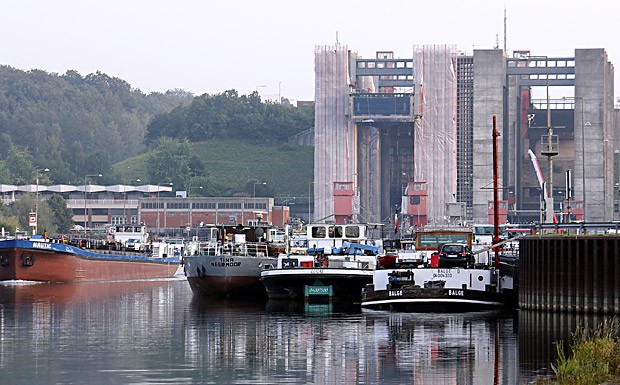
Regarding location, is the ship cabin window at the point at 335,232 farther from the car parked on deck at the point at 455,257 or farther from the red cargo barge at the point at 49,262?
the red cargo barge at the point at 49,262

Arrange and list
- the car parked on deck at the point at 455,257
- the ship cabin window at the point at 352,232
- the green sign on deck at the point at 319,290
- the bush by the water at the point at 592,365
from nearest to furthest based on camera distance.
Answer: the bush by the water at the point at 592,365 < the car parked on deck at the point at 455,257 < the green sign on deck at the point at 319,290 < the ship cabin window at the point at 352,232

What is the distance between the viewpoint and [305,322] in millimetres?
51750

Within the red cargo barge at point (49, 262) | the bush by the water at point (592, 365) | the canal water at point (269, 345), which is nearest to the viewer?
the bush by the water at point (592, 365)

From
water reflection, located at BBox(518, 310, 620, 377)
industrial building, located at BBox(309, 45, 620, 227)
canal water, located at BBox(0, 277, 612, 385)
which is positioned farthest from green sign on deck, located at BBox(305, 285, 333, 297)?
industrial building, located at BBox(309, 45, 620, 227)

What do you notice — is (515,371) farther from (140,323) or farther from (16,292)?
(16,292)

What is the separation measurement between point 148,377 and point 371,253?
35680 mm

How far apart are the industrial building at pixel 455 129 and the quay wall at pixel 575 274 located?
107 m

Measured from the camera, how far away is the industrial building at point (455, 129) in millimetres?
169000

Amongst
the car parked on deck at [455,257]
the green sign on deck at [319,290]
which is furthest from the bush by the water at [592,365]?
the green sign on deck at [319,290]

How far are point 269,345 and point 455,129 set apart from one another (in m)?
136

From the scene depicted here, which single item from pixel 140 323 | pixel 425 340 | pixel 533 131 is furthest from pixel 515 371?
pixel 533 131

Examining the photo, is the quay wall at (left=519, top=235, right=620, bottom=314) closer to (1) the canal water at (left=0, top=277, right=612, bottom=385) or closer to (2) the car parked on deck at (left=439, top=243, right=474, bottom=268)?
(1) the canal water at (left=0, top=277, right=612, bottom=385)

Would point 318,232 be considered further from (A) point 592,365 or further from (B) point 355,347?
(A) point 592,365

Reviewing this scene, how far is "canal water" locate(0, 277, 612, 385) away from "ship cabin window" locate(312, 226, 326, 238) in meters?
11.0
